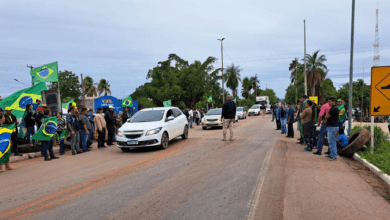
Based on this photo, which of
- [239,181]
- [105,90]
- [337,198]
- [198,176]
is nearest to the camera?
[337,198]

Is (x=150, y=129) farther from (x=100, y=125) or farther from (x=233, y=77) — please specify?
(x=233, y=77)

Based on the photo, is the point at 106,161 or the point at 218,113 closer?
the point at 106,161

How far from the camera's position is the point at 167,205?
4523 millimetres

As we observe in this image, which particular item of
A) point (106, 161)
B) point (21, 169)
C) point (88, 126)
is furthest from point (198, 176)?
point (88, 126)

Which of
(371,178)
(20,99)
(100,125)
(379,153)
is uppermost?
(20,99)

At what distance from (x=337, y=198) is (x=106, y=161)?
6.57m

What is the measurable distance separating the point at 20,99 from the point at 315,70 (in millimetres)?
53701

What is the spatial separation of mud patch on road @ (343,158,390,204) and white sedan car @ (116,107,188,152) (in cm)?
630

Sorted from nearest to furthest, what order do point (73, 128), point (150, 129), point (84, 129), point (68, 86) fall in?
point (150, 129), point (73, 128), point (84, 129), point (68, 86)

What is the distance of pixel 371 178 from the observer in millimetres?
6262

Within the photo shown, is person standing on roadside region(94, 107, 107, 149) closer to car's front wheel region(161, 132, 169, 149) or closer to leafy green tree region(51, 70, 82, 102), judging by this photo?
car's front wheel region(161, 132, 169, 149)

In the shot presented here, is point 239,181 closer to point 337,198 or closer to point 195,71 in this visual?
point 337,198

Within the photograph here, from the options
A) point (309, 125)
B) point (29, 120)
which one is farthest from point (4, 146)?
point (309, 125)

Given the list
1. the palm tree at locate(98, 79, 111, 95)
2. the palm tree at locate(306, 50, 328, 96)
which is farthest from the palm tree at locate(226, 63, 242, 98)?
the palm tree at locate(98, 79, 111, 95)
